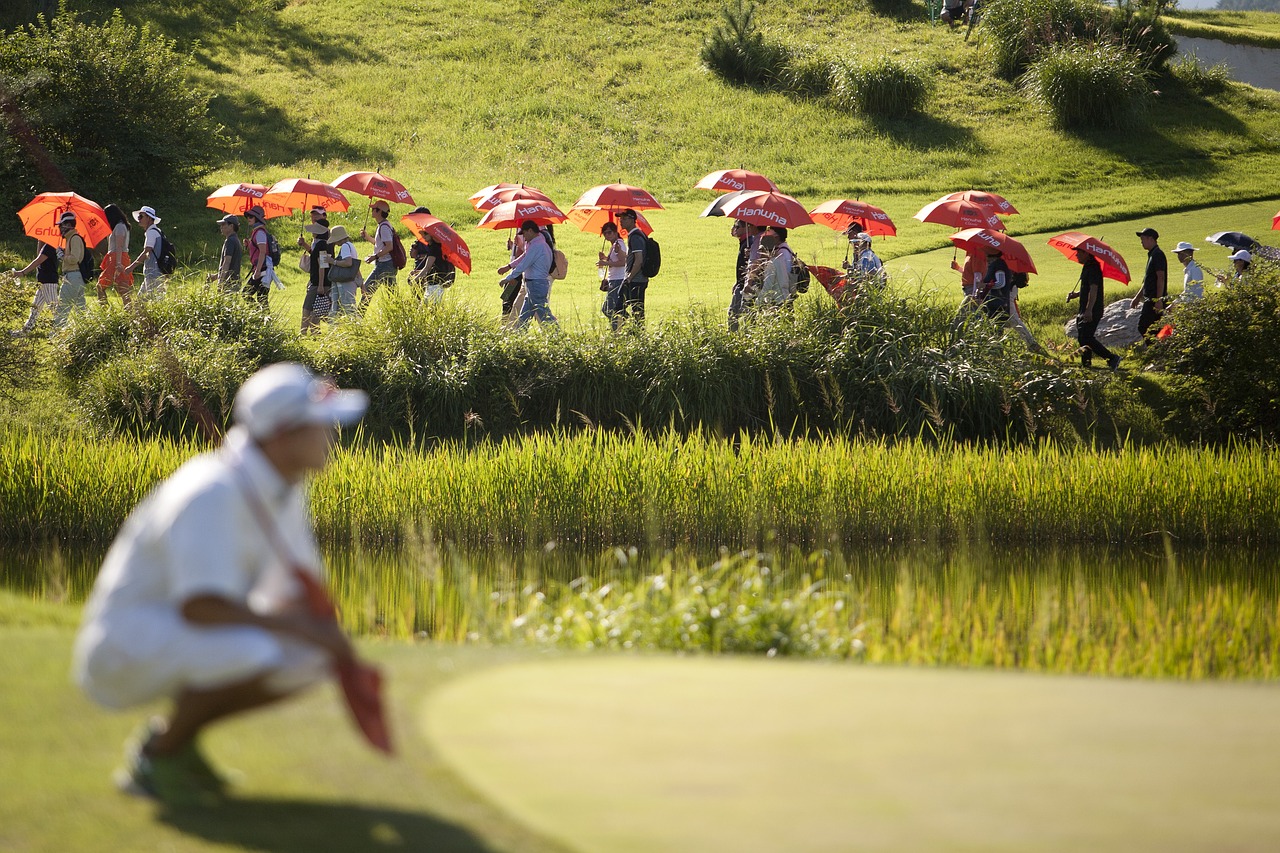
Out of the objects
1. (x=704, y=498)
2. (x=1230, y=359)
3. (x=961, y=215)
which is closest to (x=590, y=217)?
(x=961, y=215)

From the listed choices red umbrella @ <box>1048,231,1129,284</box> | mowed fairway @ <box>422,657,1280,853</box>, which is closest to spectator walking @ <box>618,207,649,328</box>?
red umbrella @ <box>1048,231,1129,284</box>

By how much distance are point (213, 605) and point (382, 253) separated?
13.7 metres

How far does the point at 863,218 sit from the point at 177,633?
53.5 feet

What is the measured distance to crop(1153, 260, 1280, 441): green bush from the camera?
45.2 feet

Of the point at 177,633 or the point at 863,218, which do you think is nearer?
the point at 177,633

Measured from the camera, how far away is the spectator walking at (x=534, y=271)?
604 inches

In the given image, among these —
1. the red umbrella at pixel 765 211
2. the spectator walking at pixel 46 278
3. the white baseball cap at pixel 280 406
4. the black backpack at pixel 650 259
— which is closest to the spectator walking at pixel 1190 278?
the red umbrella at pixel 765 211

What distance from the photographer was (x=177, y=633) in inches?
134

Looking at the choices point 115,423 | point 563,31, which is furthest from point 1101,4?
point 115,423

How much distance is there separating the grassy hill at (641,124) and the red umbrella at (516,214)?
12.7 ft

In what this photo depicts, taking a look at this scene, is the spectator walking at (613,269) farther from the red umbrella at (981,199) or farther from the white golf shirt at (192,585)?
the white golf shirt at (192,585)

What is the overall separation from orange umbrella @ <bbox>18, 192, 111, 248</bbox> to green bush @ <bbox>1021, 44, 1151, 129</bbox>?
26692mm

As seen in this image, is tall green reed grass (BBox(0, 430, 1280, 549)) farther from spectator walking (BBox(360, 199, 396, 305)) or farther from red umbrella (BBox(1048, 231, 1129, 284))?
spectator walking (BBox(360, 199, 396, 305))

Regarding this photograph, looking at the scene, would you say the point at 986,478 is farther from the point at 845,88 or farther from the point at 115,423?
the point at 845,88
